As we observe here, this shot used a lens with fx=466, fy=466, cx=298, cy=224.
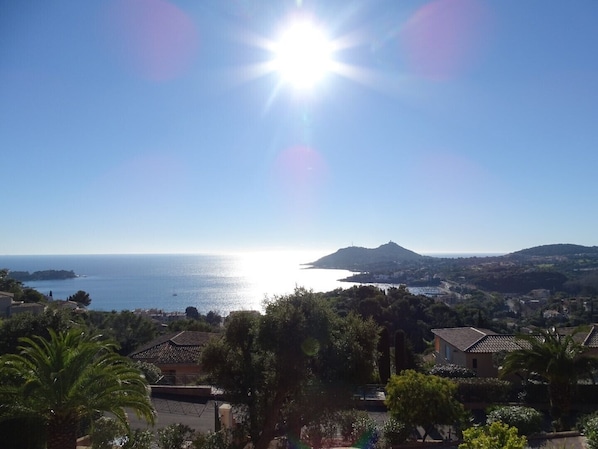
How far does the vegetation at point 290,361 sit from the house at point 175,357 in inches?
487

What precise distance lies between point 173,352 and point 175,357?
0.82 meters

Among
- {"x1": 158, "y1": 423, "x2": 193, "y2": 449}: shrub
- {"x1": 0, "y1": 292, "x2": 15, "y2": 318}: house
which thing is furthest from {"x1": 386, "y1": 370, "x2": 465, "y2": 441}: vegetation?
{"x1": 0, "y1": 292, "x2": 15, "y2": 318}: house

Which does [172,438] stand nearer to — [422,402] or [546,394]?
[422,402]

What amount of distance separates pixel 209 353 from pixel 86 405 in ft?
10.1

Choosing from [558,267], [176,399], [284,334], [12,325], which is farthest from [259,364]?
[558,267]

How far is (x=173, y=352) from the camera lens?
27266 millimetres

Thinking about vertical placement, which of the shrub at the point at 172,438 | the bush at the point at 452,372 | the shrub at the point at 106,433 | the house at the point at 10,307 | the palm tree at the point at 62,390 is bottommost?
the bush at the point at 452,372

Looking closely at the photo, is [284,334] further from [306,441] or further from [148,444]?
[148,444]

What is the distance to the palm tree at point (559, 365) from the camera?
48.4 ft

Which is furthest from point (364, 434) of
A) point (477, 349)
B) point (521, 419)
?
point (477, 349)

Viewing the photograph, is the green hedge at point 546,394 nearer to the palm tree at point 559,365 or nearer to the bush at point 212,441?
the palm tree at point 559,365

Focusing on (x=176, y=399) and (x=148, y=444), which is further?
(x=176, y=399)

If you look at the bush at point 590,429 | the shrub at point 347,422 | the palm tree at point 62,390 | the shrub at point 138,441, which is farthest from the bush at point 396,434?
the palm tree at point 62,390

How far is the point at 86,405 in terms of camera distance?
9250 mm
